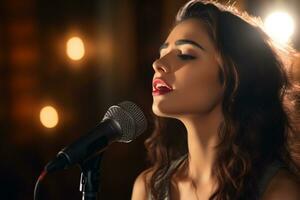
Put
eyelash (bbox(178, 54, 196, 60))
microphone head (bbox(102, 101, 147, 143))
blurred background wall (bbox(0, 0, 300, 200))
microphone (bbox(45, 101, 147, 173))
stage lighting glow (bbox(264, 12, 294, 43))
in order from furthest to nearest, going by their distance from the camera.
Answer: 1. blurred background wall (bbox(0, 0, 300, 200))
2. stage lighting glow (bbox(264, 12, 294, 43))
3. eyelash (bbox(178, 54, 196, 60))
4. microphone head (bbox(102, 101, 147, 143))
5. microphone (bbox(45, 101, 147, 173))

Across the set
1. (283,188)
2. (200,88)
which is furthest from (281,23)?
(283,188)

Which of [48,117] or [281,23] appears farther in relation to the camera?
[48,117]

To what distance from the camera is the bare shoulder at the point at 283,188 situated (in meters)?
2.06

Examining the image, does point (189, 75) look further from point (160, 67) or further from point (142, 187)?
point (142, 187)

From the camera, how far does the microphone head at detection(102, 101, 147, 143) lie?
1804 mm

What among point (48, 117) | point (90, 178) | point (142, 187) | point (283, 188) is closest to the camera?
point (90, 178)

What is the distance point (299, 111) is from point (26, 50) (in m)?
4.08

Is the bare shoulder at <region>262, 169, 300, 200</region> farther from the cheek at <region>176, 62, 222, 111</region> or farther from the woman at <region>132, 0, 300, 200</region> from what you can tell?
the cheek at <region>176, 62, 222, 111</region>

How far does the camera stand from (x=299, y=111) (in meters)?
2.50

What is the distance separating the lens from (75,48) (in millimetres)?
6234

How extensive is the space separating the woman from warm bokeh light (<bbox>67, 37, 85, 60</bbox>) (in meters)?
3.94

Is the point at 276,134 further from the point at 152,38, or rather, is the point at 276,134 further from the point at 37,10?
the point at 37,10

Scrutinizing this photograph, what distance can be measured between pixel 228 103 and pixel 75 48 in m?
4.21

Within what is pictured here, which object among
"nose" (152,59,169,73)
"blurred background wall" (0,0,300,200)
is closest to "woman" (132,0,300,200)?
"nose" (152,59,169,73)
